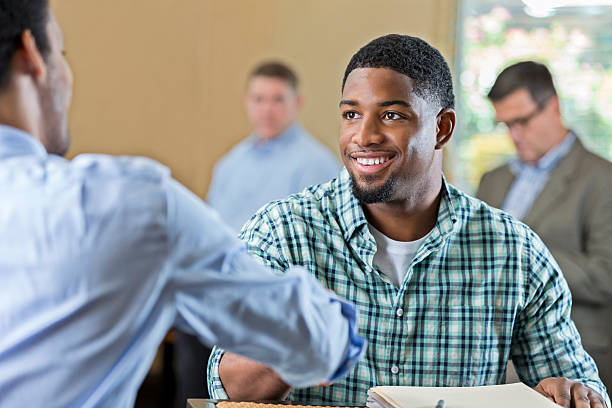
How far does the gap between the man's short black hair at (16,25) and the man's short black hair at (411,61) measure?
2.84 ft

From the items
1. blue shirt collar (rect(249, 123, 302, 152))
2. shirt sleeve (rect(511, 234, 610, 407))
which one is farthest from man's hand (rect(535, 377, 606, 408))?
blue shirt collar (rect(249, 123, 302, 152))

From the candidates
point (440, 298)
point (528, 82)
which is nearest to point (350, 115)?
point (440, 298)

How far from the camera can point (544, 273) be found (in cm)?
158

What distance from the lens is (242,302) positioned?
0.83 m

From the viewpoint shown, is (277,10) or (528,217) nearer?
(528,217)

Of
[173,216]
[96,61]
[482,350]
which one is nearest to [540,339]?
[482,350]

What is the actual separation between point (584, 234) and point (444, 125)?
4.07 ft

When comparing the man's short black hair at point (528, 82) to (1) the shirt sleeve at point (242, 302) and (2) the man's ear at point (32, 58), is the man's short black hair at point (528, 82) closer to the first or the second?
(1) the shirt sleeve at point (242, 302)

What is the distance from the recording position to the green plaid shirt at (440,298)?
150 cm

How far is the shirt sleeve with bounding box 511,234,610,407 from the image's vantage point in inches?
→ 59.8

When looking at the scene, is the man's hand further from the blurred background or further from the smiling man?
the blurred background

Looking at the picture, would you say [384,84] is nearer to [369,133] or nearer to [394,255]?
[369,133]

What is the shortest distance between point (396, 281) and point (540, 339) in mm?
318

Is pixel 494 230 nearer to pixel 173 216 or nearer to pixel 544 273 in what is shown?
pixel 544 273
